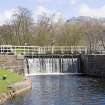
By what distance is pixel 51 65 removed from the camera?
245 feet

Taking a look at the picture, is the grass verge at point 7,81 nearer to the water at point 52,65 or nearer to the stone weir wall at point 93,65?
the water at point 52,65

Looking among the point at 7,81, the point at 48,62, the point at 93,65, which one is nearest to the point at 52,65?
the point at 48,62

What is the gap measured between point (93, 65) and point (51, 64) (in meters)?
7.21

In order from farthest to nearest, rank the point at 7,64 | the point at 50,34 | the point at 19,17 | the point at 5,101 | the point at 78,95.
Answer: the point at 50,34 → the point at 19,17 → the point at 7,64 → the point at 78,95 → the point at 5,101

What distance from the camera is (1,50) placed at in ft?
239

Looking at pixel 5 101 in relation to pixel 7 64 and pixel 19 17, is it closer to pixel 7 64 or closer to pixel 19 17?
pixel 7 64

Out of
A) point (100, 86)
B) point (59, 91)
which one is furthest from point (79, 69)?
point (59, 91)

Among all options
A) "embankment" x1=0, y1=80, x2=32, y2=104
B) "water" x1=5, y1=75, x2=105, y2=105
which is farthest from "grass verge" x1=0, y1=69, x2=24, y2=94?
"water" x1=5, y1=75, x2=105, y2=105

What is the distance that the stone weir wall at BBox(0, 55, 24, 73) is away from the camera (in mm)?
65312

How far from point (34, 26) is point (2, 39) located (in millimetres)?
8748

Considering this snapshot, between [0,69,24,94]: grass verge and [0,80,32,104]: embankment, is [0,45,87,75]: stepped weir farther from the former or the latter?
[0,80,32,104]: embankment

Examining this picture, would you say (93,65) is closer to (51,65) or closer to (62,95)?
(51,65)

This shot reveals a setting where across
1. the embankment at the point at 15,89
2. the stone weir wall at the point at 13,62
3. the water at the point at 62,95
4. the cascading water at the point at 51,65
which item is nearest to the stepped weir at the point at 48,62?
the cascading water at the point at 51,65

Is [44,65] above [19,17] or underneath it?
underneath
